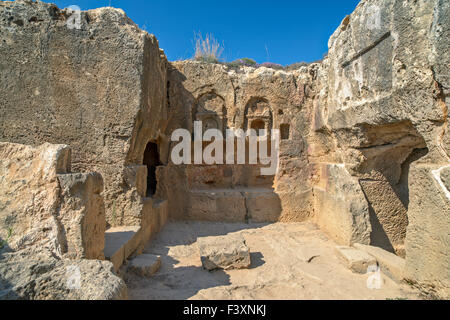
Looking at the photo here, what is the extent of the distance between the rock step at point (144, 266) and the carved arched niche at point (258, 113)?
3316mm

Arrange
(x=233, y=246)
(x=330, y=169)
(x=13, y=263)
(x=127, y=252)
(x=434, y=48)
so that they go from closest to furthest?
(x=13, y=263), (x=434, y=48), (x=127, y=252), (x=233, y=246), (x=330, y=169)

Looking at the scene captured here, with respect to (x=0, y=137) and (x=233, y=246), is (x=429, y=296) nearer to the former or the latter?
(x=233, y=246)

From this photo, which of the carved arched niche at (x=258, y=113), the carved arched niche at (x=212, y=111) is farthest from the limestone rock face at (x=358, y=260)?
the carved arched niche at (x=212, y=111)

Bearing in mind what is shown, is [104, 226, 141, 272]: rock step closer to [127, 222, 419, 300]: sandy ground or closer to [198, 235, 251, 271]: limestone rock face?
[127, 222, 419, 300]: sandy ground

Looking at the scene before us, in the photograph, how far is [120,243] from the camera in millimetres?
3055

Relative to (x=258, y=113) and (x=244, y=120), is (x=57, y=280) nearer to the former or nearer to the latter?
(x=244, y=120)

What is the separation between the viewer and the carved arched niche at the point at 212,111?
563cm

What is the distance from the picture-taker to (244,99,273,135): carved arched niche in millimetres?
5676

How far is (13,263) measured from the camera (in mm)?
1706

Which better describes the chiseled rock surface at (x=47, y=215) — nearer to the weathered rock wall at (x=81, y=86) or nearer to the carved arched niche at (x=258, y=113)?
the weathered rock wall at (x=81, y=86)

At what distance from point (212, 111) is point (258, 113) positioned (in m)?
0.93

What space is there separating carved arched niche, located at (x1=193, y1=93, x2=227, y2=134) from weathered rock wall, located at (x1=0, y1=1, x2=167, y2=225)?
6.29ft

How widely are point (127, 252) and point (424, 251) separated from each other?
303 cm

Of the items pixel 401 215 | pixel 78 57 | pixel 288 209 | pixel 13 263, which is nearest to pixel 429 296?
pixel 401 215
